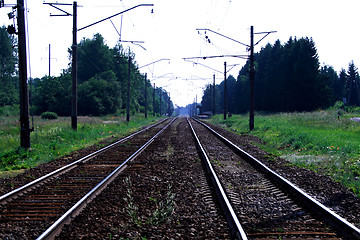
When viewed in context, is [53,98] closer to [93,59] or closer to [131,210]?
[93,59]

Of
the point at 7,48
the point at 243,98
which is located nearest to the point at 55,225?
the point at 7,48

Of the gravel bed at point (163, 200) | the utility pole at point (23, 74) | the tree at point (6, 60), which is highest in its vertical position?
the tree at point (6, 60)

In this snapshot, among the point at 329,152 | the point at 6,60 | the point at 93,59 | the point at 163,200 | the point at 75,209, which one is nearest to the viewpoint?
the point at 75,209

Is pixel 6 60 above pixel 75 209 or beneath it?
above

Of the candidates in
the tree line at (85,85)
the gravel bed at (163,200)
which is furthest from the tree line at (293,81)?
the gravel bed at (163,200)

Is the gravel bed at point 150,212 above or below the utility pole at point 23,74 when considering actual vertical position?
below

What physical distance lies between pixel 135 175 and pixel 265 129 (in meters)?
17.9

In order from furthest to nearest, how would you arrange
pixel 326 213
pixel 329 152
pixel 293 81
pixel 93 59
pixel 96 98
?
1. pixel 93 59
2. pixel 293 81
3. pixel 96 98
4. pixel 329 152
5. pixel 326 213

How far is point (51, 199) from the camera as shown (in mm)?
6418

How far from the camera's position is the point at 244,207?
6.00m

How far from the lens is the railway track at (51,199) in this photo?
488 centimetres

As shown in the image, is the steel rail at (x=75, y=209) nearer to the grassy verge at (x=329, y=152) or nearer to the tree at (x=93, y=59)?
the grassy verge at (x=329, y=152)

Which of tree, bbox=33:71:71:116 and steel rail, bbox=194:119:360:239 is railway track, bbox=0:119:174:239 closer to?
steel rail, bbox=194:119:360:239

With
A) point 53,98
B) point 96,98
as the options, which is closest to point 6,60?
point 53,98
